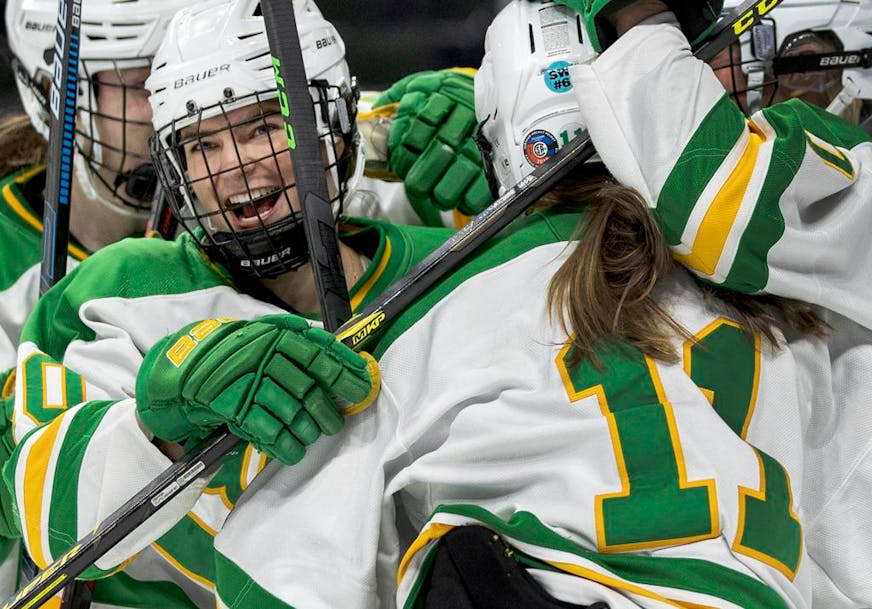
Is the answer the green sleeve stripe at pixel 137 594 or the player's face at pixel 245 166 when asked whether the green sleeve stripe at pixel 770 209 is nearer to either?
the player's face at pixel 245 166

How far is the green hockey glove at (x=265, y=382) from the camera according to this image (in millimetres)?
1196

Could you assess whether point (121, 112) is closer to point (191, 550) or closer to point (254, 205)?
point (254, 205)

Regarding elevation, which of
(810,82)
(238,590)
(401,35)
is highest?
(810,82)

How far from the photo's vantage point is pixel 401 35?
288cm

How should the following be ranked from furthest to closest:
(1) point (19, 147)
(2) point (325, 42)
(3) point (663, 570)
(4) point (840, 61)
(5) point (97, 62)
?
(1) point (19, 147), (5) point (97, 62), (4) point (840, 61), (2) point (325, 42), (3) point (663, 570)

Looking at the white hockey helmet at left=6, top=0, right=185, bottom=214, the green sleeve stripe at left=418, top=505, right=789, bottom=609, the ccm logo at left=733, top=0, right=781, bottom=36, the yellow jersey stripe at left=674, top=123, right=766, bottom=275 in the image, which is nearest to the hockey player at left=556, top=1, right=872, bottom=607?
the yellow jersey stripe at left=674, top=123, right=766, bottom=275

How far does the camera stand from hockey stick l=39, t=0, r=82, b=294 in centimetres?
176

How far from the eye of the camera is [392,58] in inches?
115

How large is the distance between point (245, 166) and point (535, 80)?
403mm

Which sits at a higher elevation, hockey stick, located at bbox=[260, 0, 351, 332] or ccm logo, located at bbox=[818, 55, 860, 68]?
hockey stick, located at bbox=[260, 0, 351, 332]

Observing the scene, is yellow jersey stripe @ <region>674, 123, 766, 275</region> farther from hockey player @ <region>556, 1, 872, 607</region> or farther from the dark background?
the dark background

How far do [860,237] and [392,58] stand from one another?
1.88m

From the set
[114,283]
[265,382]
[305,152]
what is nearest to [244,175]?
[305,152]

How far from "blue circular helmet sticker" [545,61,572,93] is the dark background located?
4.83 feet
